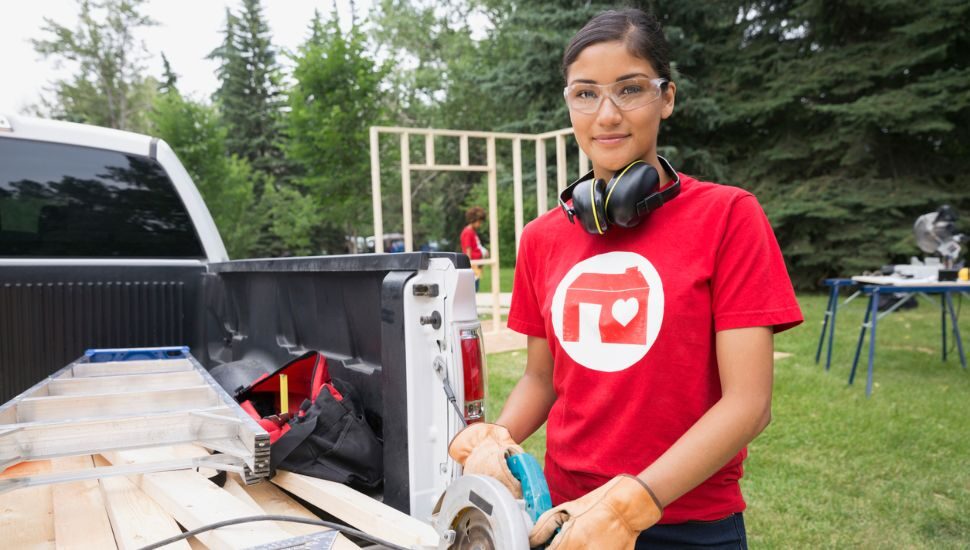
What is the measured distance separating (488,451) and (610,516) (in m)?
0.35

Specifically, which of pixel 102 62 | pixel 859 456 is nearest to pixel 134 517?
pixel 859 456

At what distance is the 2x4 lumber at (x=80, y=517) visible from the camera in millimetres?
1650

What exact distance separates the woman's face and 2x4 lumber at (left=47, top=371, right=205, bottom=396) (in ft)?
5.28

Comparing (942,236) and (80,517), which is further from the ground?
(942,236)

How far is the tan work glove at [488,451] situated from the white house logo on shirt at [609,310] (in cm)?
23

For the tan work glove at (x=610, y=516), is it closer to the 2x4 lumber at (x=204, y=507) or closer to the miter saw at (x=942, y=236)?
the 2x4 lumber at (x=204, y=507)

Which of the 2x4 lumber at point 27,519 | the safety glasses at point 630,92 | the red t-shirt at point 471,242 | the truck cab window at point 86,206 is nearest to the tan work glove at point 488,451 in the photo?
the safety glasses at point 630,92

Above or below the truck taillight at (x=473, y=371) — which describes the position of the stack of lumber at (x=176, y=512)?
below

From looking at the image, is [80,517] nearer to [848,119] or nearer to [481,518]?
[481,518]

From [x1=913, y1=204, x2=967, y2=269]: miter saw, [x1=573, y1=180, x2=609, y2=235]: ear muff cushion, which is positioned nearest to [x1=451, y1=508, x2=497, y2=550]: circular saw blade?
[x1=573, y1=180, x2=609, y2=235]: ear muff cushion

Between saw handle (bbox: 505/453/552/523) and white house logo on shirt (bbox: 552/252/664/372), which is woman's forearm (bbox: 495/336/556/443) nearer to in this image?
white house logo on shirt (bbox: 552/252/664/372)

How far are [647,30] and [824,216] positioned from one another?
1593 cm

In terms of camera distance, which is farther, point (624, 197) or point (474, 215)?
point (474, 215)

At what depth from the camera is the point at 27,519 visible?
1840 mm
